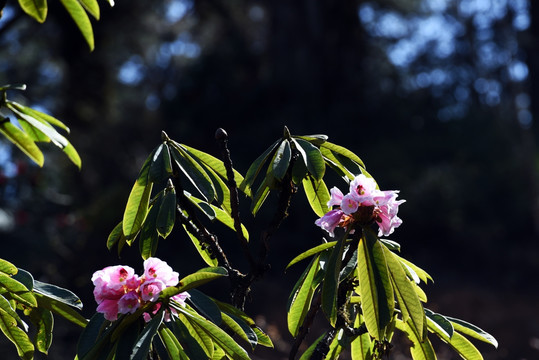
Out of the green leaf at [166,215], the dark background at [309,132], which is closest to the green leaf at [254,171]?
the green leaf at [166,215]

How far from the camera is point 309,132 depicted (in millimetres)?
7773

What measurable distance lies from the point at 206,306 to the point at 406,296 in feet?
1.30

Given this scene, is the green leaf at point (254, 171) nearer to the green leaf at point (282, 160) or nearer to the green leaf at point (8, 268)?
the green leaf at point (282, 160)

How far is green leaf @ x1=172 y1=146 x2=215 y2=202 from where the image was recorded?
1.38 meters

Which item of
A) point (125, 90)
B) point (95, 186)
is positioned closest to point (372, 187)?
point (95, 186)

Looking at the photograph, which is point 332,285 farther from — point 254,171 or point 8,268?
point 8,268

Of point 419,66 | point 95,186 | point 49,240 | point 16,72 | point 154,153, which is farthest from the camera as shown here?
point 16,72

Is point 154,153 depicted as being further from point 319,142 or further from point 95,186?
point 95,186

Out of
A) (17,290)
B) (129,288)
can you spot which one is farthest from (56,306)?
(129,288)

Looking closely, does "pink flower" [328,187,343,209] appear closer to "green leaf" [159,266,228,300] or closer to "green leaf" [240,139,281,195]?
"green leaf" [240,139,281,195]

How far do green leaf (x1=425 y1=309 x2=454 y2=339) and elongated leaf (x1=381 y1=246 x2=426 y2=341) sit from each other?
0.11 metres

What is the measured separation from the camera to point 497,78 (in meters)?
14.2

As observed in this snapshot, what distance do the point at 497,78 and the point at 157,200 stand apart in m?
14.0

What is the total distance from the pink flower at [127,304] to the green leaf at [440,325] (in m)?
0.62
